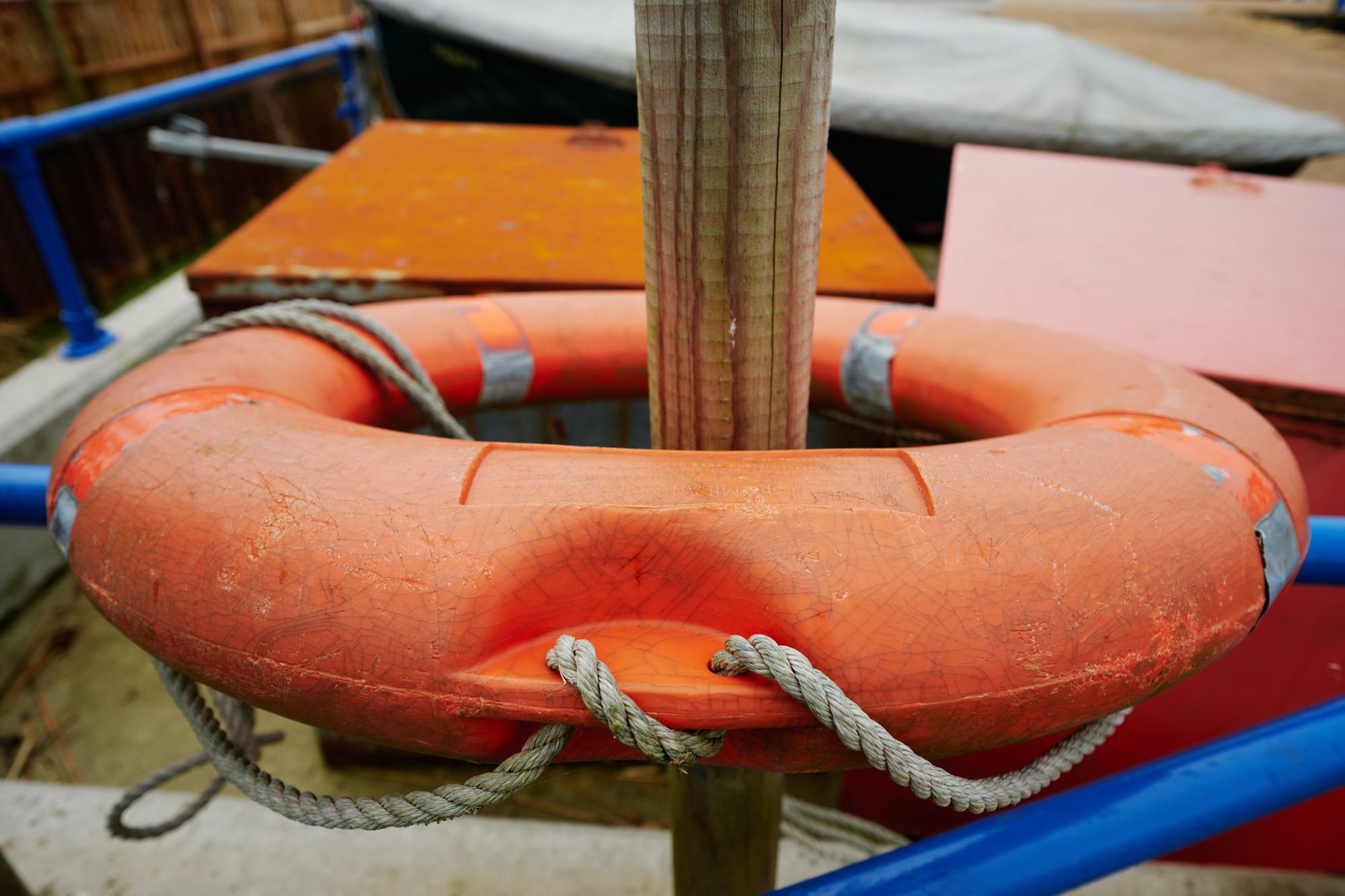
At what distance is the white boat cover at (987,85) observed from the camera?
2902mm

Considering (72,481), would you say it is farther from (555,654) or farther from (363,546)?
(555,654)

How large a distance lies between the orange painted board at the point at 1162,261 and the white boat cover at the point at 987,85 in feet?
3.66

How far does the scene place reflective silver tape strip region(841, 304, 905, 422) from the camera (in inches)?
37.9

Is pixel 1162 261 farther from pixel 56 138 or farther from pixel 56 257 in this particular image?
pixel 56 138

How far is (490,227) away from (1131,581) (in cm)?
139

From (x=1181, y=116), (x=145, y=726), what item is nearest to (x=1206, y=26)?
(x=1181, y=116)

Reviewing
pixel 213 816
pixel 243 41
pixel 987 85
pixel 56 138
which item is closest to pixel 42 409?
pixel 56 138

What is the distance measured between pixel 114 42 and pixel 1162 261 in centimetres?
578

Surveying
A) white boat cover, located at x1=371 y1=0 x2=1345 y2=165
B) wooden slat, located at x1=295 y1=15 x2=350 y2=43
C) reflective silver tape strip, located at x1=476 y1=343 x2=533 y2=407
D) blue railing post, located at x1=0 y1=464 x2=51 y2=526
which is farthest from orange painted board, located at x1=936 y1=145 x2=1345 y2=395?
wooden slat, located at x1=295 y1=15 x2=350 y2=43

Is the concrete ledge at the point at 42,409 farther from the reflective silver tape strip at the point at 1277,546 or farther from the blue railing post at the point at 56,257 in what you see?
the reflective silver tape strip at the point at 1277,546

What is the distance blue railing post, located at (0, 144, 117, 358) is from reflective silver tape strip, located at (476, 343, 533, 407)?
185cm

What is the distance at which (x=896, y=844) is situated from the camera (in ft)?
3.87

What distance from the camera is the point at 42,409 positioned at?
2059mm

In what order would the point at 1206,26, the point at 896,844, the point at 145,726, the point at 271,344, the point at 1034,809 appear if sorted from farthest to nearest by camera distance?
the point at 1206,26
the point at 145,726
the point at 896,844
the point at 271,344
the point at 1034,809
